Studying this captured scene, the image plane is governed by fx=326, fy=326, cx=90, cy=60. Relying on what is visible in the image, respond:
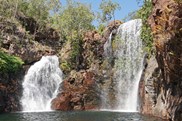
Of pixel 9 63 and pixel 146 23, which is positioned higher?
pixel 146 23

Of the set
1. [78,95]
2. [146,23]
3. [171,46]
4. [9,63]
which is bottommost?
[78,95]

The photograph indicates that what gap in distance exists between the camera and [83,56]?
1742 inches

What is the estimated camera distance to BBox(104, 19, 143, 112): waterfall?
124 feet

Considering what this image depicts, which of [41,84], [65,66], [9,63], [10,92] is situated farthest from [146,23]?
[10,92]

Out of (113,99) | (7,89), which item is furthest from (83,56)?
(7,89)

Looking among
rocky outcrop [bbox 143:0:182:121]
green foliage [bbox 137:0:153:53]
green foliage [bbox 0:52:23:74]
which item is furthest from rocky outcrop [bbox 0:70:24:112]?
rocky outcrop [bbox 143:0:182:121]

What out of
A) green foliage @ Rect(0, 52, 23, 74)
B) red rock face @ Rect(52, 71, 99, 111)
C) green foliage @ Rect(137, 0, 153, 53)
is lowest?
red rock face @ Rect(52, 71, 99, 111)

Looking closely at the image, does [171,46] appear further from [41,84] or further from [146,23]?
[41,84]

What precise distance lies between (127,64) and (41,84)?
1118cm

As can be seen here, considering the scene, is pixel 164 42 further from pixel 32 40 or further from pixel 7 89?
pixel 32 40

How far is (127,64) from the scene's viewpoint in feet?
130

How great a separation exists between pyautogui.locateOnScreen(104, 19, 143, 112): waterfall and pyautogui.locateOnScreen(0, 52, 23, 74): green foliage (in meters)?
11.5

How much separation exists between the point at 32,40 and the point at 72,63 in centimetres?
815

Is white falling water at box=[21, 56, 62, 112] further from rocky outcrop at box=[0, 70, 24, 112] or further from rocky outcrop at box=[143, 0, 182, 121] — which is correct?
rocky outcrop at box=[143, 0, 182, 121]
